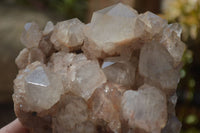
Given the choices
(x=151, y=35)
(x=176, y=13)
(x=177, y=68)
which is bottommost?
(x=176, y=13)

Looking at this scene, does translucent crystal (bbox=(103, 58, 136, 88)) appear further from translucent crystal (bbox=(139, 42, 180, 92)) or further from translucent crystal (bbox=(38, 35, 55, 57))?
translucent crystal (bbox=(38, 35, 55, 57))

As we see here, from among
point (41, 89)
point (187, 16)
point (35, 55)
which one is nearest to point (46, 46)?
point (35, 55)

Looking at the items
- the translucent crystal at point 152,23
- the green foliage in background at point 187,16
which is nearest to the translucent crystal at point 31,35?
the translucent crystal at point 152,23

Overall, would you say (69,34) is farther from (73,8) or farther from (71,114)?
(73,8)

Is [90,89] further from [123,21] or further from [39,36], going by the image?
[39,36]

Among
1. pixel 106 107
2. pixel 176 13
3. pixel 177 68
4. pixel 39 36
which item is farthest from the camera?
pixel 176 13

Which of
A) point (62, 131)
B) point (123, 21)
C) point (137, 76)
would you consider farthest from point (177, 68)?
point (62, 131)

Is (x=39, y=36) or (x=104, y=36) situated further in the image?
(x=39, y=36)
